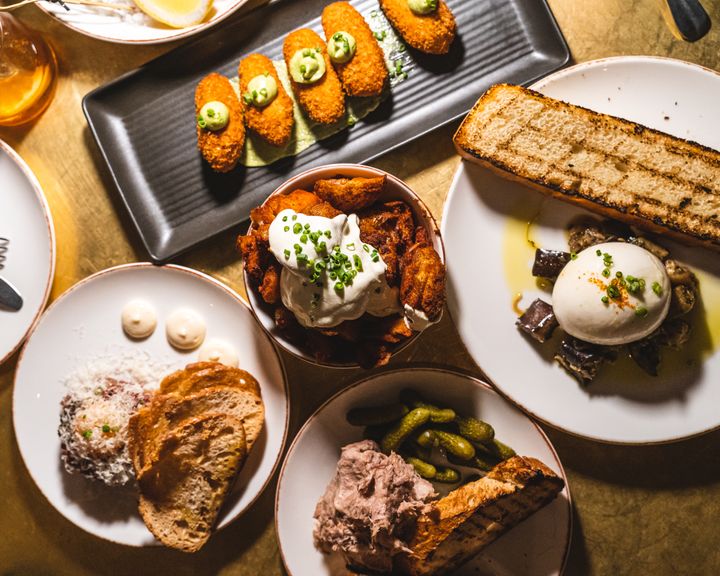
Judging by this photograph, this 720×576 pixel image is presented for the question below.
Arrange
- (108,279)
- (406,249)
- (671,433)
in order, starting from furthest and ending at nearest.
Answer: (108,279)
(671,433)
(406,249)

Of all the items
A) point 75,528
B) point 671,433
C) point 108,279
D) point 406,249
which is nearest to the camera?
point 406,249

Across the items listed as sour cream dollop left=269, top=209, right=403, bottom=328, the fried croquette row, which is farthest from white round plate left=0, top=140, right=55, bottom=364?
sour cream dollop left=269, top=209, right=403, bottom=328

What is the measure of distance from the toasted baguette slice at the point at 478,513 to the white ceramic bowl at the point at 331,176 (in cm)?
71

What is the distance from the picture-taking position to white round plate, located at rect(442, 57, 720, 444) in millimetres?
2689

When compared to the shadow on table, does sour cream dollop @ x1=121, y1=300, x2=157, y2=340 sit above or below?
above

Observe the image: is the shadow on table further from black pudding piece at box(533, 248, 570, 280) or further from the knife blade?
the knife blade

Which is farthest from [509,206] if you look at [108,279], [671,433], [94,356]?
[94,356]

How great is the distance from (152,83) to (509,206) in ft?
5.79

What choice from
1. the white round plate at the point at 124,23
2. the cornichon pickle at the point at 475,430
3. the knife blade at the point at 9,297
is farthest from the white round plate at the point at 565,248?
the knife blade at the point at 9,297

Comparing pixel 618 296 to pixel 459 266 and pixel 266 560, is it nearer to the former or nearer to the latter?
pixel 459 266

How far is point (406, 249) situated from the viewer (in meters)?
2.53

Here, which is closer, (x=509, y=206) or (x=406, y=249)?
(x=406, y=249)

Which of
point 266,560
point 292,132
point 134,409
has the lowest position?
point 266,560

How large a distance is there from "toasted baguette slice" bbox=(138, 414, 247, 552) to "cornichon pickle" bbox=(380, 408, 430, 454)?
2.13ft
